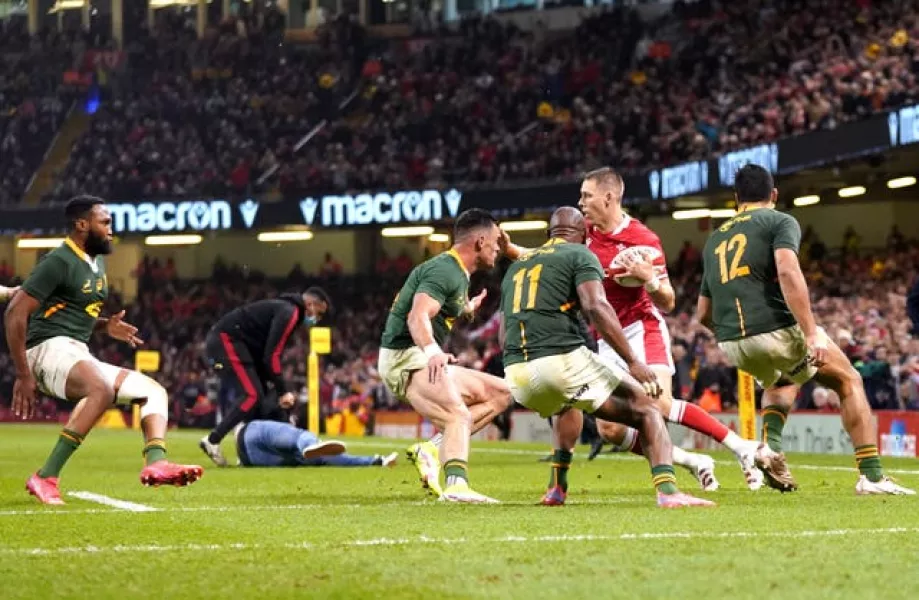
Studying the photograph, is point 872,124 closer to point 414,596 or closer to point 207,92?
point 414,596

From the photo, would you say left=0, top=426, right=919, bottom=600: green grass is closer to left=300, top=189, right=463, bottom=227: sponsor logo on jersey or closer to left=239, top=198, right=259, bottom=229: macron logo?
left=300, top=189, right=463, bottom=227: sponsor logo on jersey

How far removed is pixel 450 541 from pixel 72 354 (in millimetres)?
4199

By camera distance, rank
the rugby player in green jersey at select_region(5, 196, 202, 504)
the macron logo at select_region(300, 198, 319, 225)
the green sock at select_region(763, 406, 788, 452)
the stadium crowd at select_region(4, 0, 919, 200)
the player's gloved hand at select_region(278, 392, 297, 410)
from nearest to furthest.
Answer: the rugby player in green jersey at select_region(5, 196, 202, 504)
the green sock at select_region(763, 406, 788, 452)
the player's gloved hand at select_region(278, 392, 297, 410)
the stadium crowd at select_region(4, 0, 919, 200)
the macron logo at select_region(300, 198, 319, 225)

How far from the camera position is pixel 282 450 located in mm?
17188

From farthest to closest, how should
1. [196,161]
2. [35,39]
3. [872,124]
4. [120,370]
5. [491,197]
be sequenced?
Result: [35,39] → [196,161] → [491,197] → [872,124] → [120,370]

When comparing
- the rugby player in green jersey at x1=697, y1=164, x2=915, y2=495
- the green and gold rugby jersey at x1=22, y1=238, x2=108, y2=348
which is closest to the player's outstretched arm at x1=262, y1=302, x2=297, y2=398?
the green and gold rugby jersey at x1=22, y1=238, x2=108, y2=348

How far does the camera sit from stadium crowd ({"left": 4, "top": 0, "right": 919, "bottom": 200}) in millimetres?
32062

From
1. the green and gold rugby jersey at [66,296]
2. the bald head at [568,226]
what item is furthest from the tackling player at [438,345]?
the green and gold rugby jersey at [66,296]

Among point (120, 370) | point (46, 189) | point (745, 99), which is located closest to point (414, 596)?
point (120, 370)

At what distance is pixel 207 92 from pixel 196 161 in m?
3.41

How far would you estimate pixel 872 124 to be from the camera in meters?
Result: 25.7

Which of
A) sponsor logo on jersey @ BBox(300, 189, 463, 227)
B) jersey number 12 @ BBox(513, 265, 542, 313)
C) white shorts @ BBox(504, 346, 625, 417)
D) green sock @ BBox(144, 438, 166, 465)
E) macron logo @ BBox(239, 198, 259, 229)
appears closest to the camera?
white shorts @ BBox(504, 346, 625, 417)

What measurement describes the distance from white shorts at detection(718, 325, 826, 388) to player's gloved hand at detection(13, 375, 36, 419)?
14.7ft

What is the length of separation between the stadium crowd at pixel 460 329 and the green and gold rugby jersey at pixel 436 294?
4.32 meters
